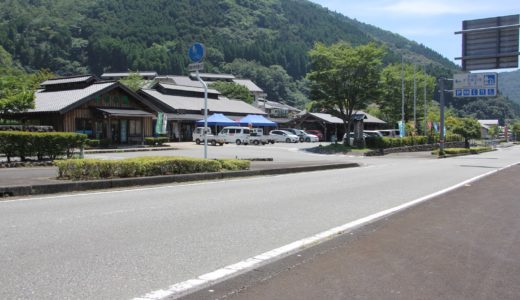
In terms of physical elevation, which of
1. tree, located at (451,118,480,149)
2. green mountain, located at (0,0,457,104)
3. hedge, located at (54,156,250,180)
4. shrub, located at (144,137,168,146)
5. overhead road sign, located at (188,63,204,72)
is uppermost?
green mountain, located at (0,0,457,104)

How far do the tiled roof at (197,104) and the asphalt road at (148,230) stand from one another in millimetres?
40412

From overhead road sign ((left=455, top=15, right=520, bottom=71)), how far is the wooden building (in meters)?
23.9

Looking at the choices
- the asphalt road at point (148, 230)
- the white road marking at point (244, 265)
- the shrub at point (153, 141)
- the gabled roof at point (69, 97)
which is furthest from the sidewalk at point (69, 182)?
the shrub at point (153, 141)

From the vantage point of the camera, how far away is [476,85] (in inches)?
1270

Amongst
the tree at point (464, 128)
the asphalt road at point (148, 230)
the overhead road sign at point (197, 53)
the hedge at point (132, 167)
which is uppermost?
the overhead road sign at point (197, 53)

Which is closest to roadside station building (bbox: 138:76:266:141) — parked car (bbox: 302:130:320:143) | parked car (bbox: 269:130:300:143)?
parked car (bbox: 269:130:300:143)

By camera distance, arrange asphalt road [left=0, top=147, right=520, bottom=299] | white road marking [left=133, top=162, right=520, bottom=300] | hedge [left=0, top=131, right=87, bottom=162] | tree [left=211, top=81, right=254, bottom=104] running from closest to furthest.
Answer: white road marking [left=133, top=162, right=520, bottom=300] → asphalt road [left=0, top=147, right=520, bottom=299] → hedge [left=0, top=131, right=87, bottom=162] → tree [left=211, top=81, right=254, bottom=104]

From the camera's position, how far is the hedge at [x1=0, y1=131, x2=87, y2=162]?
59.6ft

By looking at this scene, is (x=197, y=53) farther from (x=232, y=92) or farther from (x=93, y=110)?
(x=232, y=92)

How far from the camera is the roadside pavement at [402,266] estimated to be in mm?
4586

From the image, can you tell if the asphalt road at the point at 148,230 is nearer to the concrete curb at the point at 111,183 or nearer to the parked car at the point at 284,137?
the concrete curb at the point at 111,183

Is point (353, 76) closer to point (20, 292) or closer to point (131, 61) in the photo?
point (20, 292)

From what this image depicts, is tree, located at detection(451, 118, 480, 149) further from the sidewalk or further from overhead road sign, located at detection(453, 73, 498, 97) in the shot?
the sidewalk

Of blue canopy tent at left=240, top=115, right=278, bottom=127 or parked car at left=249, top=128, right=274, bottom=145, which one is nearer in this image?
parked car at left=249, top=128, right=274, bottom=145
